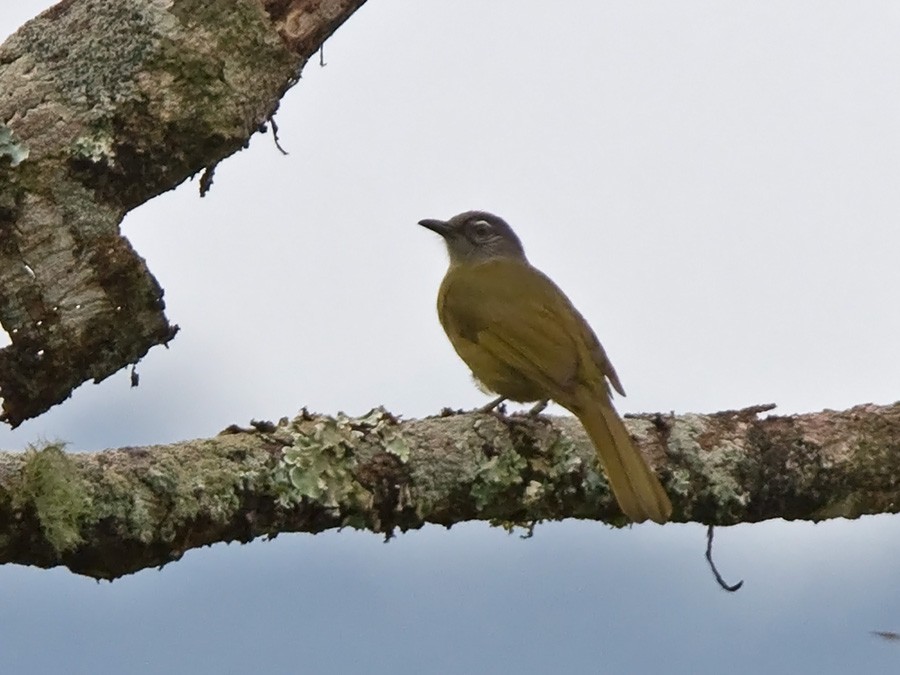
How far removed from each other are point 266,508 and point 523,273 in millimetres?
3183

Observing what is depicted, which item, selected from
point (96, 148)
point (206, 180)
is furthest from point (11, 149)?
point (206, 180)

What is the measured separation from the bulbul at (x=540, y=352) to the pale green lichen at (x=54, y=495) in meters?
1.84

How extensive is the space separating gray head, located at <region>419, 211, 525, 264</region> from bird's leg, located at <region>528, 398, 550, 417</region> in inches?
76.2

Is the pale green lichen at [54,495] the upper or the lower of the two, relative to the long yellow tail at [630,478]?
lower

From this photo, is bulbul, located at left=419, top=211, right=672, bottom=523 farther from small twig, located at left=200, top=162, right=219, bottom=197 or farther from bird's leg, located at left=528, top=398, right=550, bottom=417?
small twig, located at left=200, top=162, right=219, bottom=197

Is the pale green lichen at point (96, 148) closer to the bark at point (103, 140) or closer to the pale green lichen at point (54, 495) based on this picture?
the bark at point (103, 140)

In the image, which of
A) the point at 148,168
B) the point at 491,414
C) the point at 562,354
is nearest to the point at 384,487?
the point at 491,414

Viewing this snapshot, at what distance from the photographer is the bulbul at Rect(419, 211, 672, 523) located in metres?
4.87

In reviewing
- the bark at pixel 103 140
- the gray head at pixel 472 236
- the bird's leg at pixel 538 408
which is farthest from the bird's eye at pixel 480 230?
the bark at pixel 103 140

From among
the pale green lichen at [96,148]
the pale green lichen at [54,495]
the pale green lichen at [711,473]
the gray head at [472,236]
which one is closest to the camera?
the pale green lichen at [54,495]

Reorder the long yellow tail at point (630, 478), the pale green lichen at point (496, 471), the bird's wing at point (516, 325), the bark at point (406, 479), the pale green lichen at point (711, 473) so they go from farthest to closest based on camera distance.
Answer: the bird's wing at point (516, 325)
the pale green lichen at point (711, 473)
the long yellow tail at point (630, 478)
the pale green lichen at point (496, 471)
the bark at point (406, 479)

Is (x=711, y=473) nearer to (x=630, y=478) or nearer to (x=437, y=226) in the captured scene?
(x=630, y=478)

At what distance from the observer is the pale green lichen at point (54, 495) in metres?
3.83

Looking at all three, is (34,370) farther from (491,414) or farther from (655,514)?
(655,514)
